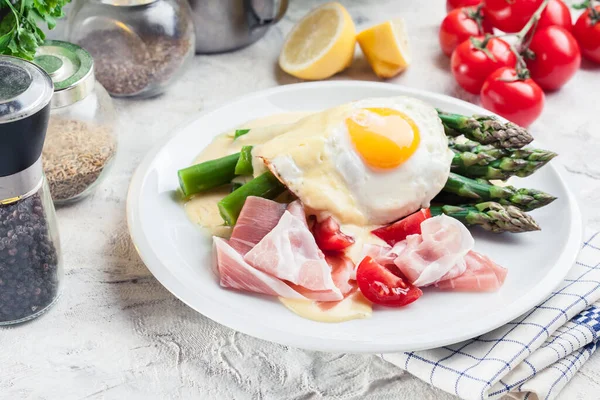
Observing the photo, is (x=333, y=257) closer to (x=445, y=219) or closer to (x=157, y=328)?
(x=445, y=219)

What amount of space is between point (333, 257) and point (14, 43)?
1.50 meters

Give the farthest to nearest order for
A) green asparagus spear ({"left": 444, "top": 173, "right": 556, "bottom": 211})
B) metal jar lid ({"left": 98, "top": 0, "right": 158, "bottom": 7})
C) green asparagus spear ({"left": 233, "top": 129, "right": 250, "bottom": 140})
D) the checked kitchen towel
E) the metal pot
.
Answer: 1. the metal pot
2. metal jar lid ({"left": 98, "top": 0, "right": 158, "bottom": 7})
3. green asparagus spear ({"left": 233, "top": 129, "right": 250, "bottom": 140})
4. green asparagus spear ({"left": 444, "top": 173, "right": 556, "bottom": 211})
5. the checked kitchen towel

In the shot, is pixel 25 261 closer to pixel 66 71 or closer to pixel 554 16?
pixel 66 71

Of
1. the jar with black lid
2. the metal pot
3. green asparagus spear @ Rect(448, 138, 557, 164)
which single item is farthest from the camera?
the metal pot

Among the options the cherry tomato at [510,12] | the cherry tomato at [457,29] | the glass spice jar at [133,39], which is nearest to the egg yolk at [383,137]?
the glass spice jar at [133,39]

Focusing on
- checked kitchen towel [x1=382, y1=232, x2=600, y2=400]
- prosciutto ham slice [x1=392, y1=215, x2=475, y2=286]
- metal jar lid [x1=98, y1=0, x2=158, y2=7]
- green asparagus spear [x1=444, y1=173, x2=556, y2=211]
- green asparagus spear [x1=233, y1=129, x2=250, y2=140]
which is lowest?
checked kitchen towel [x1=382, y1=232, x2=600, y2=400]

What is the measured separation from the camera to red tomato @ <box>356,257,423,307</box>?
267 centimetres

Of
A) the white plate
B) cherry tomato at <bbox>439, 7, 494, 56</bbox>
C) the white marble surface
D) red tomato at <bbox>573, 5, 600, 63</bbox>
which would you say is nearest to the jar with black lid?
the white marble surface

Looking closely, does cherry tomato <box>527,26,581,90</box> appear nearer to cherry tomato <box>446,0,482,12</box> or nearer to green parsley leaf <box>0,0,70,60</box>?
cherry tomato <box>446,0,482,12</box>

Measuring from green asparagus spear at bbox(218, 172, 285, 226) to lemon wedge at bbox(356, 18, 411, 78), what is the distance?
5.19 feet

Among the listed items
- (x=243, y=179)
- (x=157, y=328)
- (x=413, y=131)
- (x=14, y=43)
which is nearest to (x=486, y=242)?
(x=413, y=131)

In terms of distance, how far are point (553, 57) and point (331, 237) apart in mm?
2186

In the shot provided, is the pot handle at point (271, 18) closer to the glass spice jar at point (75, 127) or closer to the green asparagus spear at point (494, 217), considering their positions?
the glass spice jar at point (75, 127)

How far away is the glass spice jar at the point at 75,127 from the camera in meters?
3.15
